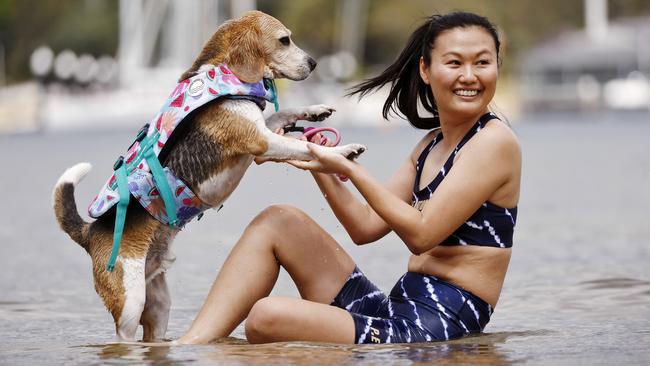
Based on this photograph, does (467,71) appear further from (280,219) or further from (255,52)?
(255,52)

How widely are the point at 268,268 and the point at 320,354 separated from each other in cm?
44

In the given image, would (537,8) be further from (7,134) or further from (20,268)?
(20,268)

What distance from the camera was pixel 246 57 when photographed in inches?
229

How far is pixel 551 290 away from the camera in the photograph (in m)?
7.49

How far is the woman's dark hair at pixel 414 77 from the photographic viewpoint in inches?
213

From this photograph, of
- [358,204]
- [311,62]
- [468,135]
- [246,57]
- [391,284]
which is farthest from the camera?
[391,284]

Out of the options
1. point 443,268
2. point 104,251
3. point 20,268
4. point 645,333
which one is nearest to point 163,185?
point 104,251

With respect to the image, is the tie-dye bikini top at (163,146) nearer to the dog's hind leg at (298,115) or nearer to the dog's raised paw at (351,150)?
the dog's hind leg at (298,115)

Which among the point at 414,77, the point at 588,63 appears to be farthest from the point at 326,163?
the point at 588,63

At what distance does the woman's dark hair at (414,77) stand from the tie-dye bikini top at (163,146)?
0.60 metres

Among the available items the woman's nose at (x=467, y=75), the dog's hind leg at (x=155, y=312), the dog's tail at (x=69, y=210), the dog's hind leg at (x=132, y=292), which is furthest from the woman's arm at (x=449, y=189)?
the dog's tail at (x=69, y=210)

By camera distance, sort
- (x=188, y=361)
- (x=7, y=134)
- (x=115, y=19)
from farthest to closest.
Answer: (x=115, y=19), (x=7, y=134), (x=188, y=361)

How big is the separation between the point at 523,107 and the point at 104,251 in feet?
177

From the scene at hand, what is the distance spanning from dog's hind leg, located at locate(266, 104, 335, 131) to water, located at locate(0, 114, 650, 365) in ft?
3.27
